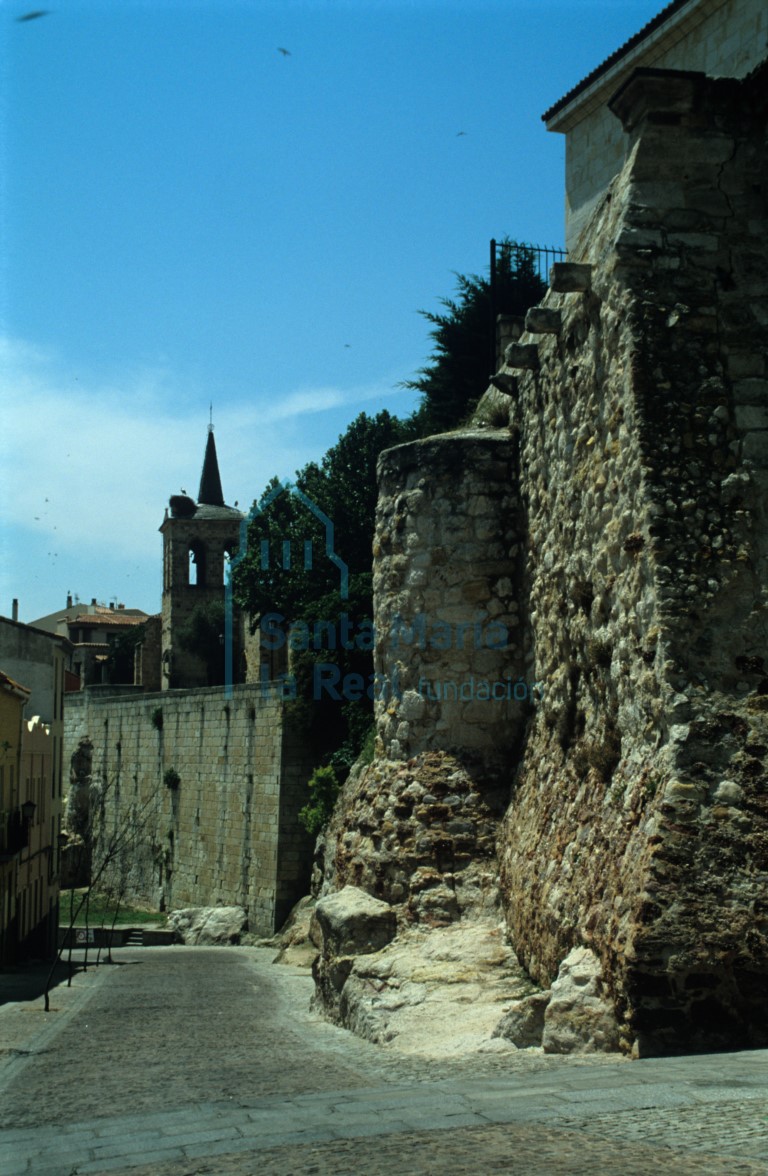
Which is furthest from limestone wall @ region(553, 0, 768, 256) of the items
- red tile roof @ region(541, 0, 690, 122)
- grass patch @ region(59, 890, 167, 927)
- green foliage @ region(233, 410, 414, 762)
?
grass patch @ region(59, 890, 167, 927)

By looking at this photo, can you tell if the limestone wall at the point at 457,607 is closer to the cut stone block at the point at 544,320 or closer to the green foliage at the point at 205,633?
the cut stone block at the point at 544,320

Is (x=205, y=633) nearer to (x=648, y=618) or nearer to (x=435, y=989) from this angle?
(x=435, y=989)

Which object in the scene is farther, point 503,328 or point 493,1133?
point 503,328

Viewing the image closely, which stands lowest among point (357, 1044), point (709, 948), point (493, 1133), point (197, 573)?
point (357, 1044)

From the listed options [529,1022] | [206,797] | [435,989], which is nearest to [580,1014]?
[529,1022]

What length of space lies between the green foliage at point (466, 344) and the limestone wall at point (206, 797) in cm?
737

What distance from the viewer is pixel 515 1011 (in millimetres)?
8086

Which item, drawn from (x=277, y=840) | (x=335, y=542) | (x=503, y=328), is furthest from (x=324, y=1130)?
(x=335, y=542)

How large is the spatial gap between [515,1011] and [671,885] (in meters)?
1.62

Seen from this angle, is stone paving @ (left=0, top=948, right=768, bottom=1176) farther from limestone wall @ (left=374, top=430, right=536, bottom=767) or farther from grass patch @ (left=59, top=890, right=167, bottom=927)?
grass patch @ (left=59, top=890, right=167, bottom=927)

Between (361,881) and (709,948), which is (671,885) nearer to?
A: (709,948)

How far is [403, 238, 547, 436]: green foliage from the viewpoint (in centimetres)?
2719

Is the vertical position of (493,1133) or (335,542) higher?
(335,542)

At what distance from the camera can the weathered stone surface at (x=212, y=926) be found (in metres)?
25.6
